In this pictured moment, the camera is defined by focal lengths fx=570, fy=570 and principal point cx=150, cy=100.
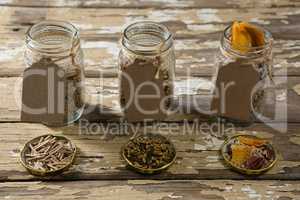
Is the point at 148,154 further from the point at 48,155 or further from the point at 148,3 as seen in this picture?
the point at 148,3

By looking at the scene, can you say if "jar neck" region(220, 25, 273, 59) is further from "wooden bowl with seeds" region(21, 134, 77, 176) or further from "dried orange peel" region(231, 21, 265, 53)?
"wooden bowl with seeds" region(21, 134, 77, 176)

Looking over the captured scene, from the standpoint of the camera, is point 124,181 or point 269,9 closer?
point 124,181

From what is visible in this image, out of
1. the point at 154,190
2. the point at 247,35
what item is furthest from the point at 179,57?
the point at 154,190

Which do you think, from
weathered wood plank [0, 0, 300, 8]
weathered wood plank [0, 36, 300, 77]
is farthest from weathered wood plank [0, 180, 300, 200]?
weathered wood plank [0, 0, 300, 8]

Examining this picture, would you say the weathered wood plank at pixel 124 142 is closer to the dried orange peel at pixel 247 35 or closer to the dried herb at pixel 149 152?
the dried herb at pixel 149 152

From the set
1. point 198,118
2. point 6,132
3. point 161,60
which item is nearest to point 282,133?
point 198,118

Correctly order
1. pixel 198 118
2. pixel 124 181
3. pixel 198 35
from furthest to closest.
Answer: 1. pixel 198 35
2. pixel 198 118
3. pixel 124 181

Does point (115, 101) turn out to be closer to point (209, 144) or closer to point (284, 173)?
point (209, 144)
